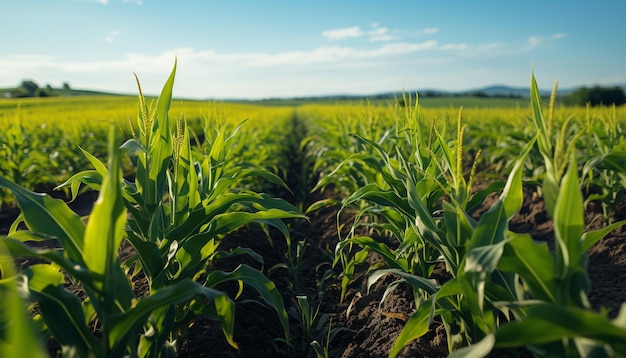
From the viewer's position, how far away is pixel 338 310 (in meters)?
3.67

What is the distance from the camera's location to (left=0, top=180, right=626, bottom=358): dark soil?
9.12 ft

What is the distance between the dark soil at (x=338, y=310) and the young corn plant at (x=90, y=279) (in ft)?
3.38

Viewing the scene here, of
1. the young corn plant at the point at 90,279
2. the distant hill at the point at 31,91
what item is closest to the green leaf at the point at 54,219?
the young corn plant at the point at 90,279

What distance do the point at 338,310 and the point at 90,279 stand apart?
7.77ft

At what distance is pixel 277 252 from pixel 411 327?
10.4ft

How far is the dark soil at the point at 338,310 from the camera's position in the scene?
2.78 m

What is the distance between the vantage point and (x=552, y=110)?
61.0 inches

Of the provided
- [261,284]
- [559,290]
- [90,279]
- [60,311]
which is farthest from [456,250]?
[60,311]

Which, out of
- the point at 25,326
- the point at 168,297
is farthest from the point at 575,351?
the point at 25,326

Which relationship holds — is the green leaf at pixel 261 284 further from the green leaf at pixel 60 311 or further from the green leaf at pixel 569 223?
the green leaf at pixel 569 223

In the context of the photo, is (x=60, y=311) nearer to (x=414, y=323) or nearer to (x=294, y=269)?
(x=414, y=323)

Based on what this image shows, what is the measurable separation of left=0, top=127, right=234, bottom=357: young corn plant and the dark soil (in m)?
1.03

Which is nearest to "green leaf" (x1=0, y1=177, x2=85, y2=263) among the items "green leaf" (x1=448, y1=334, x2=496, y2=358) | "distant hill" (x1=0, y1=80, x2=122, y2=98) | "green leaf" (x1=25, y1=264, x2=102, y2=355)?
"green leaf" (x1=25, y1=264, x2=102, y2=355)

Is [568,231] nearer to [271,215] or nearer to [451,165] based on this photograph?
[451,165]
